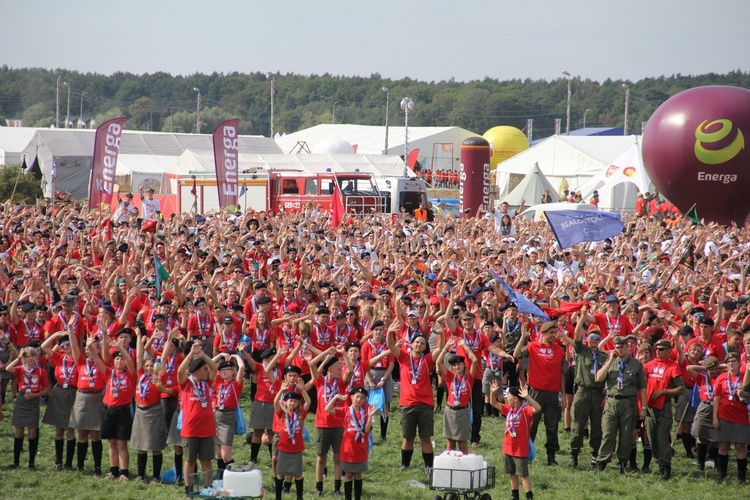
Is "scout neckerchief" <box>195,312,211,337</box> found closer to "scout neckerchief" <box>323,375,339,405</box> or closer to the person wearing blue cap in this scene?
"scout neckerchief" <box>323,375,339,405</box>

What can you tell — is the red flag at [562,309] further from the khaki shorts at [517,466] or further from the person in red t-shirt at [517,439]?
the khaki shorts at [517,466]

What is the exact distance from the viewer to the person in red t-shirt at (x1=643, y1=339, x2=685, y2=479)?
1026 cm

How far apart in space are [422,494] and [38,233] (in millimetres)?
10592

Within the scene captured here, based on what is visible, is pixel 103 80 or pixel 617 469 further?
pixel 103 80

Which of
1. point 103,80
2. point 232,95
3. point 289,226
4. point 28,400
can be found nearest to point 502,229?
point 289,226

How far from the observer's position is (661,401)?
10312 millimetres

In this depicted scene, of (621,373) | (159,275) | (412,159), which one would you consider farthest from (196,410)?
(412,159)

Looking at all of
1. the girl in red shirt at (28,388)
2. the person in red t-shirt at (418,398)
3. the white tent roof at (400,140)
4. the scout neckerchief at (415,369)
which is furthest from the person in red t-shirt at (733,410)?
the white tent roof at (400,140)

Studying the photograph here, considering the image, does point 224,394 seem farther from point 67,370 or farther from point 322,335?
point 322,335

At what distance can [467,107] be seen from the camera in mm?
106062

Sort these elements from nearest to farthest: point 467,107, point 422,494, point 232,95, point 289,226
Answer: point 422,494
point 289,226
point 467,107
point 232,95

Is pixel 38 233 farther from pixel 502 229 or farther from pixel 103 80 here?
pixel 103 80

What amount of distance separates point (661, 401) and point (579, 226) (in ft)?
19.2

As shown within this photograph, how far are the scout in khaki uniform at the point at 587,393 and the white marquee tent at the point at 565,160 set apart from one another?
32.4 m
